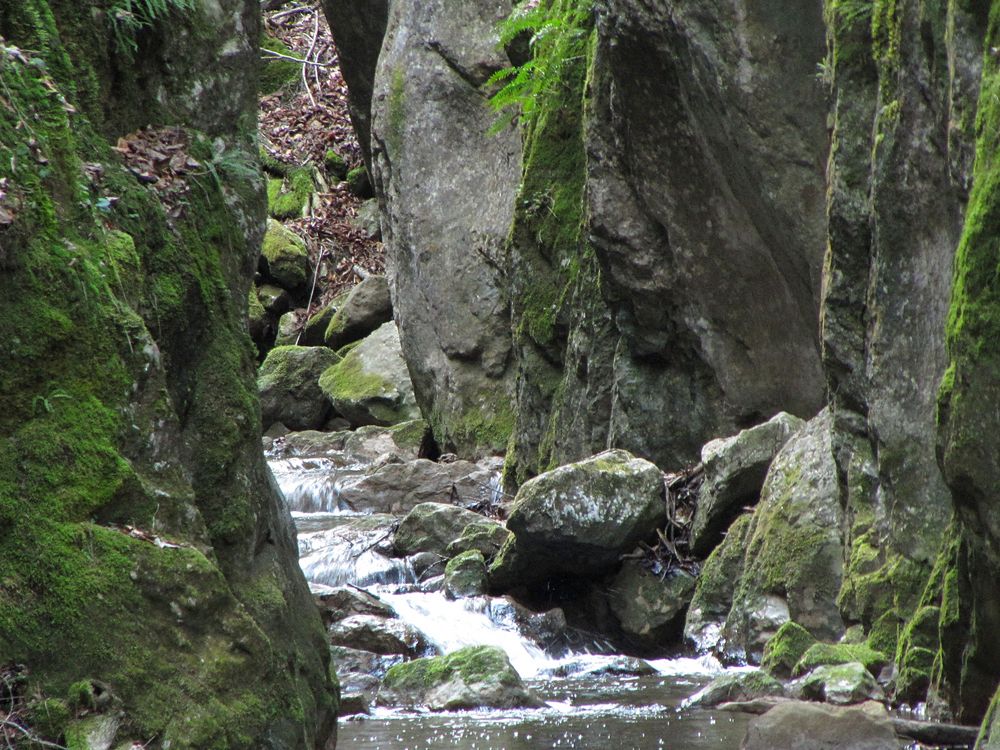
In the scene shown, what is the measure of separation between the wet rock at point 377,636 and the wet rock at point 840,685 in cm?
296

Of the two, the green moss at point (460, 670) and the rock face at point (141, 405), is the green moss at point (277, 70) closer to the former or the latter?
the green moss at point (460, 670)

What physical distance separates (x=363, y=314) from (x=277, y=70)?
946 cm

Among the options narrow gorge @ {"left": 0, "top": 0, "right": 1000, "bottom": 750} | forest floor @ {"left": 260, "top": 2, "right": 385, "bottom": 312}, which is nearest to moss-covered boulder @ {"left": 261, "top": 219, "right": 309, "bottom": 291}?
forest floor @ {"left": 260, "top": 2, "right": 385, "bottom": 312}

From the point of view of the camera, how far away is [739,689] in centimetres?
640

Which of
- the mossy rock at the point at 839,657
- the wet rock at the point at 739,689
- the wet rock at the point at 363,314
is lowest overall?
the wet rock at the point at 739,689

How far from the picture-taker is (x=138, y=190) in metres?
4.65

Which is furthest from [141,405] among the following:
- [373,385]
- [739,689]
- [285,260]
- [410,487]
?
[285,260]

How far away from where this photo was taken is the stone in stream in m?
11.0

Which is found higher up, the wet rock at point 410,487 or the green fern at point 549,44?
the green fern at point 549,44

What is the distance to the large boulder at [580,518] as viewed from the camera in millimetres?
8953

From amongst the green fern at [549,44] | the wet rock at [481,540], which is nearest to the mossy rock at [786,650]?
the wet rock at [481,540]

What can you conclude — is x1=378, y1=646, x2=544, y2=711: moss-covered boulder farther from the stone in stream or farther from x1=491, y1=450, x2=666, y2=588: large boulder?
the stone in stream

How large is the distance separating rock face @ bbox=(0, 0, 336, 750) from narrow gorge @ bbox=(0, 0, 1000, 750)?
13mm

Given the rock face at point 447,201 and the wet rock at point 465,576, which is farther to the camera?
the rock face at point 447,201
